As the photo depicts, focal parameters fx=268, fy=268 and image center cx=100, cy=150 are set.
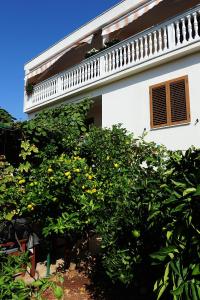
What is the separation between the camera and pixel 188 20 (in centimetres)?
940

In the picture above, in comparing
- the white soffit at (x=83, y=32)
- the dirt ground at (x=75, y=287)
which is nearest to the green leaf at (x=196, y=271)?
the dirt ground at (x=75, y=287)

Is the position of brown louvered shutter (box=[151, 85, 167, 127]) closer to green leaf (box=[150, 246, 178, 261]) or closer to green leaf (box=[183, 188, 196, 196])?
green leaf (box=[183, 188, 196, 196])

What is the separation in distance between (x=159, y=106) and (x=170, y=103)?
0.46m

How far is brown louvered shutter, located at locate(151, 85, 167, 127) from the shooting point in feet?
31.8

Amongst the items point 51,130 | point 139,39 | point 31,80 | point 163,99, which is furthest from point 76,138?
point 31,80

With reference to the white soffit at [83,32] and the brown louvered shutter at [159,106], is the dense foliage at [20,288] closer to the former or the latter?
the brown louvered shutter at [159,106]

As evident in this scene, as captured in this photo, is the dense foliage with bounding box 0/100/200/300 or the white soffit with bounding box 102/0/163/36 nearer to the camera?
the dense foliage with bounding box 0/100/200/300

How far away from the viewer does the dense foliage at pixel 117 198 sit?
3.03m

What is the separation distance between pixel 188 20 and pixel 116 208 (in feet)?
24.5

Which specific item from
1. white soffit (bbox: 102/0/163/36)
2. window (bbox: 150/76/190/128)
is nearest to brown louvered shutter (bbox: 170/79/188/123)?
window (bbox: 150/76/190/128)

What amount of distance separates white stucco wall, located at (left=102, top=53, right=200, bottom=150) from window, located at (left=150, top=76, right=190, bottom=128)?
18cm

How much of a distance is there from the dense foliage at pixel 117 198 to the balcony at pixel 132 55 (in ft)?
7.44

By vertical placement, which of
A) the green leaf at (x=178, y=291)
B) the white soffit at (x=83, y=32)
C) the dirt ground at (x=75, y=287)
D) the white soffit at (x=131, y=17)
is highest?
the white soffit at (x=83, y=32)

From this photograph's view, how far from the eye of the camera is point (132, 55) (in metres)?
10.9
